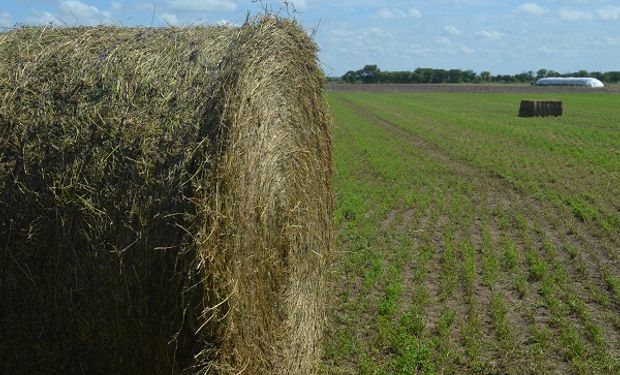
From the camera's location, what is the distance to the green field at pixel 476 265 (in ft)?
20.6

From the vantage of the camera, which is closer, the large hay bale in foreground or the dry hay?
the large hay bale in foreground

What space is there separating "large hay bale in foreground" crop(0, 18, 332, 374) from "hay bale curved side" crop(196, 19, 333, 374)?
0.08 ft

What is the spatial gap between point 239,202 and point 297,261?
161cm

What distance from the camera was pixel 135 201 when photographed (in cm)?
436

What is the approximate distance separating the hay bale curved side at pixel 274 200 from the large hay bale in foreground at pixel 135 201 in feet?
0.08

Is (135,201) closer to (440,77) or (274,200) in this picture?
(274,200)

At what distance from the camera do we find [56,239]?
451cm

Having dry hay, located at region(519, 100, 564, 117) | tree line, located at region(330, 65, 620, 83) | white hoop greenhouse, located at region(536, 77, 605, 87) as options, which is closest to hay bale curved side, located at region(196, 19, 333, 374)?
dry hay, located at region(519, 100, 564, 117)

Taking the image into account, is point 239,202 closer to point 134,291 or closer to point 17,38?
point 134,291

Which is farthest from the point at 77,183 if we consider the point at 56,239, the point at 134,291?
the point at 134,291

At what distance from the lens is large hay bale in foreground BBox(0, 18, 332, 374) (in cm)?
434

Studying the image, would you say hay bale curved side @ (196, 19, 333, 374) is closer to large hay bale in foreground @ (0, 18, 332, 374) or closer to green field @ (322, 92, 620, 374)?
large hay bale in foreground @ (0, 18, 332, 374)

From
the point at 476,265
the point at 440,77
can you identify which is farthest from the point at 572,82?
the point at 476,265

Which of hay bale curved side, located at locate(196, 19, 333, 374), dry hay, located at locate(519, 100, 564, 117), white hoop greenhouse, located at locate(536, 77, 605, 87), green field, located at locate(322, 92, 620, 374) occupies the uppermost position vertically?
hay bale curved side, located at locate(196, 19, 333, 374)
